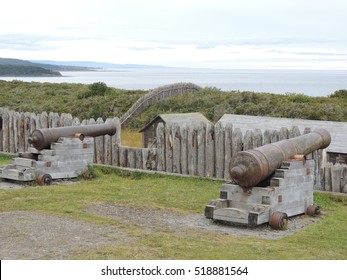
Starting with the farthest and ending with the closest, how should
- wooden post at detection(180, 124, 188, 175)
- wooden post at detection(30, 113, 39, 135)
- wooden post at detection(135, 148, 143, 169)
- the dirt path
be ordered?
wooden post at detection(30, 113, 39, 135) < wooden post at detection(135, 148, 143, 169) < wooden post at detection(180, 124, 188, 175) < the dirt path

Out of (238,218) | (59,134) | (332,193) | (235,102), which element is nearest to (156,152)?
(59,134)

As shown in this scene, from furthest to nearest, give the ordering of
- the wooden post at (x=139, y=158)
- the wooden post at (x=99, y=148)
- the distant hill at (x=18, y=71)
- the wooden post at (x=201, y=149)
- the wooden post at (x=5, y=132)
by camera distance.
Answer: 1. the distant hill at (x=18, y=71)
2. the wooden post at (x=5, y=132)
3. the wooden post at (x=99, y=148)
4. the wooden post at (x=139, y=158)
5. the wooden post at (x=201, y=149)

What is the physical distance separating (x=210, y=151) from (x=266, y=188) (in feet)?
15.4

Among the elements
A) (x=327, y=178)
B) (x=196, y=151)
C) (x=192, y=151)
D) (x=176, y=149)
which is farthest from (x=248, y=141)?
(x=176, y=149)

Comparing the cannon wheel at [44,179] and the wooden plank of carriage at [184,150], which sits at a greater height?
the wooden plank of carriage at [184,150]

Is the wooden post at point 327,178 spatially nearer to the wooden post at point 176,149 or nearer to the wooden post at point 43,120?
the wooden post at point 176,149

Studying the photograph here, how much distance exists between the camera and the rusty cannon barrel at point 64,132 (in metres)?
14.0

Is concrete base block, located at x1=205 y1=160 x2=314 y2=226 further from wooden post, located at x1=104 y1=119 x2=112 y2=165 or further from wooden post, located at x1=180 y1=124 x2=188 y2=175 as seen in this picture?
wooden post, located at x1=104 y1=119 x2=112 y2=165

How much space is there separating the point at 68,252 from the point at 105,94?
37828 millimetres

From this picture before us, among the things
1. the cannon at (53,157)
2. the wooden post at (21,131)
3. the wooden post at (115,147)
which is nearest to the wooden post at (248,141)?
the cannon at (53,157)

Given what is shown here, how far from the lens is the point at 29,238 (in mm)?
8555

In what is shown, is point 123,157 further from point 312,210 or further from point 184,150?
point 312,210

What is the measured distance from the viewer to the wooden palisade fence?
13.0 metres

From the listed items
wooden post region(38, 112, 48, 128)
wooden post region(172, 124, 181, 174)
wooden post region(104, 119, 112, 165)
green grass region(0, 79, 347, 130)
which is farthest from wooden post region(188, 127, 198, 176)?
green grass region(0, 79, 347, 130)
